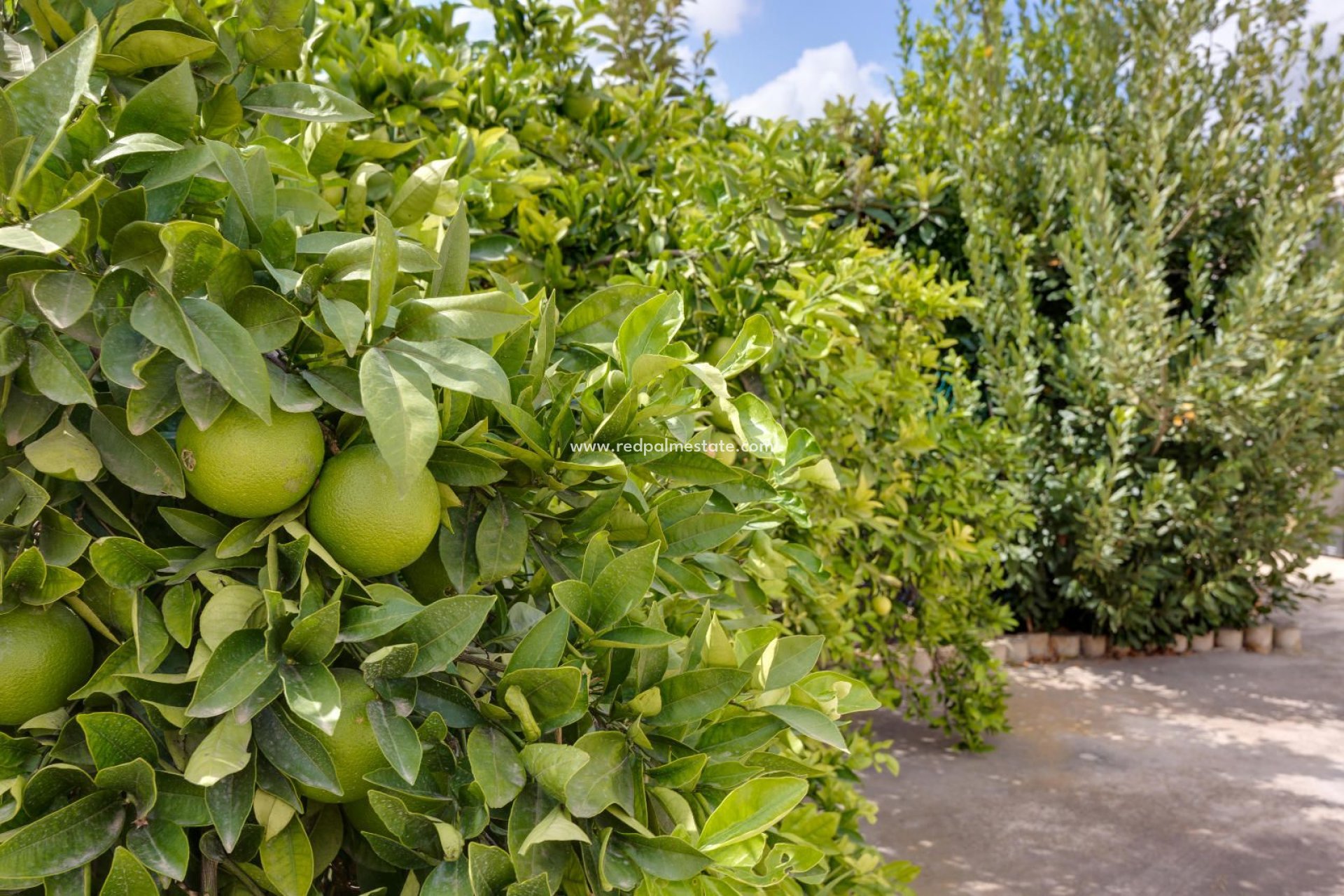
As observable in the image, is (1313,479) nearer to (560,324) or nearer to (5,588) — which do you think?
(560,324)

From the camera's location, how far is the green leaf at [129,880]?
1.76 feet

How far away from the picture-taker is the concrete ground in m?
3.33

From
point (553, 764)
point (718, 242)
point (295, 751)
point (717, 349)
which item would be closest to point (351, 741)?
point (295, 751)

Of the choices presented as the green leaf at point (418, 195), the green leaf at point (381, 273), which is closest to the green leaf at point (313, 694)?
the green leaf at point (381, 273)

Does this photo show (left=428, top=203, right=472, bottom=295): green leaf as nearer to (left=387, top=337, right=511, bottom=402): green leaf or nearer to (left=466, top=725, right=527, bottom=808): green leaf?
(left=387, top=337, right=511, bottom=402): green leaf

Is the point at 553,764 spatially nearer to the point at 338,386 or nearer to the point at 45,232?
the point at 338,386

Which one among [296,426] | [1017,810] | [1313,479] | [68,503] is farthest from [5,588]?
[1313,479]

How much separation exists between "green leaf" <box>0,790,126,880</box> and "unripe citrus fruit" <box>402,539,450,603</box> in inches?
10.0

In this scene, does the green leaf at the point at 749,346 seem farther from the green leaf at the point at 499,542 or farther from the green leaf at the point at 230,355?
the green leaf at the point at 230,355

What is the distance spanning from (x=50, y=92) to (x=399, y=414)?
0.99 feet

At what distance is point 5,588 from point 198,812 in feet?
0.62

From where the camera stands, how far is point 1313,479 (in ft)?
19.0

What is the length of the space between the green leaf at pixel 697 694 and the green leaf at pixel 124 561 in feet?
1.21

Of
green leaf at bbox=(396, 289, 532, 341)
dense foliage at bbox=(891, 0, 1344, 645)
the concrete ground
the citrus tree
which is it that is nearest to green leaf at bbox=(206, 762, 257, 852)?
the citrus tree
